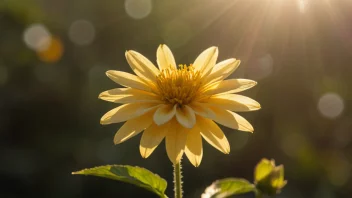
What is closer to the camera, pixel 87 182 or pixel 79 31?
pixel 87 182

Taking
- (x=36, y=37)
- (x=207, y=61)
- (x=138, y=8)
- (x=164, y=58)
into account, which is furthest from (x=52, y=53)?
(x=207, y=61)

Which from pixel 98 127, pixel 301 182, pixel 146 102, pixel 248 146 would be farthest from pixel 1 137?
pixel 146 102

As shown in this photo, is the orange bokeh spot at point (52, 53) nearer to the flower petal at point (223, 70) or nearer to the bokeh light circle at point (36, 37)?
the bokeh light circle at point (36, 37)

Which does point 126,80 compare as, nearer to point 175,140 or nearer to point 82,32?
point 175,140

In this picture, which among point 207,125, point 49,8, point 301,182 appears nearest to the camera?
point 207,125

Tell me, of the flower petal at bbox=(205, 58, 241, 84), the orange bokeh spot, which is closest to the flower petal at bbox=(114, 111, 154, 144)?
the flower petal at bbox=(205, 58, 241, 84)

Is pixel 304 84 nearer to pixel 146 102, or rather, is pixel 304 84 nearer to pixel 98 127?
pixel 98 127

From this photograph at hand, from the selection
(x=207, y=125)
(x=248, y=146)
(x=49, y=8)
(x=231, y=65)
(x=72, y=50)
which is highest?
(x=49, y=8)
